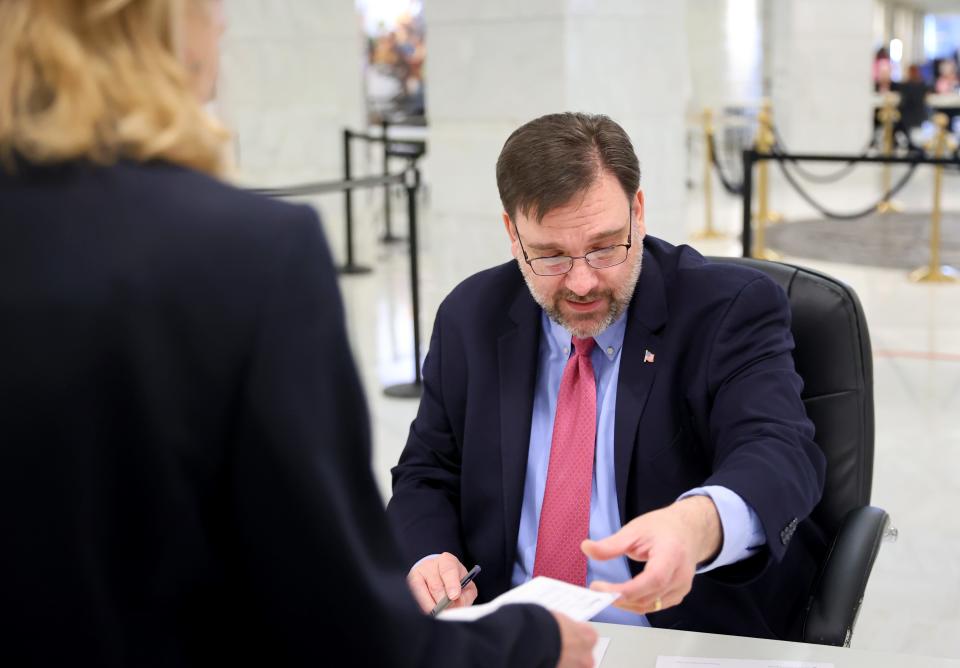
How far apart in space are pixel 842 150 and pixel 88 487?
17.4 meters

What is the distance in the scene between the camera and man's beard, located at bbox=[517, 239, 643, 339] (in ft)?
7.11

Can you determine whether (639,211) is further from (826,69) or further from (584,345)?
(826,69)

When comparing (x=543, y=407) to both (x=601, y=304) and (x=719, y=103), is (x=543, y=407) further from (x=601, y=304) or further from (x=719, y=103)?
(x=719, y=103)

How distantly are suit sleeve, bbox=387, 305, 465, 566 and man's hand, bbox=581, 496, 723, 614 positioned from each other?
0.57 meters

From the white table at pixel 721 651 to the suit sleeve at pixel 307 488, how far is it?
2.53 feet

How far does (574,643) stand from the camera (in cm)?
112

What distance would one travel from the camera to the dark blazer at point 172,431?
814 mm

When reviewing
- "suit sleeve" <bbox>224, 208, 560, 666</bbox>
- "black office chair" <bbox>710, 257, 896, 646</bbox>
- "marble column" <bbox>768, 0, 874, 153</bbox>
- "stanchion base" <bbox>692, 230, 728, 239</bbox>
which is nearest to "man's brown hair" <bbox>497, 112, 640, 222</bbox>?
"black office chair" <bbox>710, 257, 896, 646</bbox>

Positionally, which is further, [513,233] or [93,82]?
[513,233]

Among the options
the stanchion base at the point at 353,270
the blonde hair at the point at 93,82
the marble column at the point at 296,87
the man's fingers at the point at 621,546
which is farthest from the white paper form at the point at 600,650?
the marble column at the point at 296,87

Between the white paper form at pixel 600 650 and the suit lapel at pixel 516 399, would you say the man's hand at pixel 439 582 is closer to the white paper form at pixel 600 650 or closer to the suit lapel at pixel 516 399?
the suit lapel at pixel 516 399

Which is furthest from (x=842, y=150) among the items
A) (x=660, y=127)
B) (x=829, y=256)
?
(x=660, y=127)

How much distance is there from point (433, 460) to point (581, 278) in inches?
17.1

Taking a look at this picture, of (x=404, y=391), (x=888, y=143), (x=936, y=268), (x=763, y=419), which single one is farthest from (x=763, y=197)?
(x=763, y=419)
